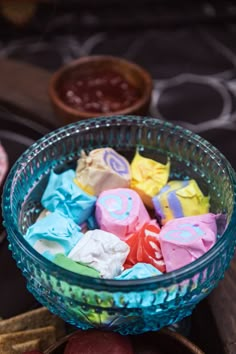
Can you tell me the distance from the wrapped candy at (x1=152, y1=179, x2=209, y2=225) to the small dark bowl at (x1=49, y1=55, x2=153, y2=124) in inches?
10.3

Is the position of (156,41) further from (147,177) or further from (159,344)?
(159,344)

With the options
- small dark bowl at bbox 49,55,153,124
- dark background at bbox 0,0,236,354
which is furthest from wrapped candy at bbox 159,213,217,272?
dark background at bbox 0,0,236,354

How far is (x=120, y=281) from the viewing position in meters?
0.57

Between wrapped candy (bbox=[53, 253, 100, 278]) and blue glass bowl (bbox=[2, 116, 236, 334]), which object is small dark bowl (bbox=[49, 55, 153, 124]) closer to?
blue glass bowl (bbox=[2, 116, 236, 334])

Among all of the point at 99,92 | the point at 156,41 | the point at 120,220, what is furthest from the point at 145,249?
the point at 156,41

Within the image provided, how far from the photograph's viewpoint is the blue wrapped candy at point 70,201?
706 millimetres

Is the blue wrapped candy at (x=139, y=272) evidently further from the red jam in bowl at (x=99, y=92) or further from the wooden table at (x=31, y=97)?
the red jam in bowl at (x=99, y=92)

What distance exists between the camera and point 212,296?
713 millimetres

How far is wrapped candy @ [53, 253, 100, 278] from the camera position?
0.60 meters

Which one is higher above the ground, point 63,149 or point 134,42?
point 63,149

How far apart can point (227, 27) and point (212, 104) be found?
366mm

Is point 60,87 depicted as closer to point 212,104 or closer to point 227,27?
point 212,104

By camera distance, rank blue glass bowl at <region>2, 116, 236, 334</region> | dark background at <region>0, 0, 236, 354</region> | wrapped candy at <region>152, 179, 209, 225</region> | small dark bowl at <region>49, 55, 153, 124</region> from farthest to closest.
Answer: dark background at <region>0, 0, 236, 354</region>
small dark bowl at <region>49, 55, 153, 124</region>
wrapped candy at <region>152, 179, 209, 225</region>
blue glass bowl at <region>2, 116, 236, 334</region>

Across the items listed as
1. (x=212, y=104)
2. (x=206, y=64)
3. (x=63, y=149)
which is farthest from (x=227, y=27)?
(x=63, y=149)
